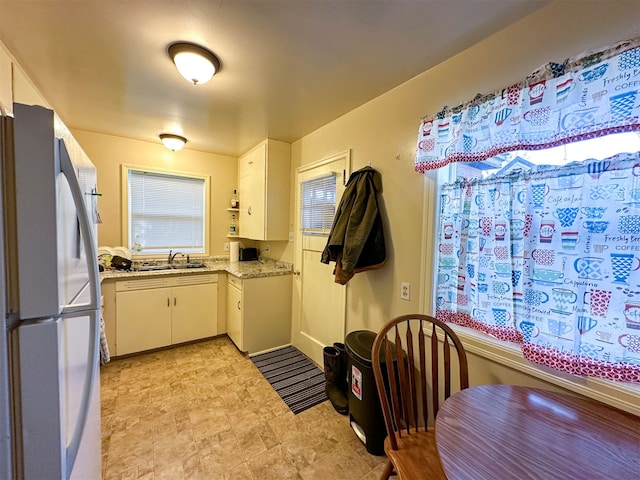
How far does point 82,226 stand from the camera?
2.44ft

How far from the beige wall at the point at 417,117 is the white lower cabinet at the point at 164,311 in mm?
1842

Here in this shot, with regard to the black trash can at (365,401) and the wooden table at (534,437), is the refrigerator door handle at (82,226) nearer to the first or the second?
the wooden table at (534,437)

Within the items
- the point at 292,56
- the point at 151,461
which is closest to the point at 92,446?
the point at 151,461

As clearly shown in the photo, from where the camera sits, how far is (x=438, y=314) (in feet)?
5.23

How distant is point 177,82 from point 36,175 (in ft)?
5.41

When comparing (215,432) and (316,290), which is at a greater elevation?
(316,290)

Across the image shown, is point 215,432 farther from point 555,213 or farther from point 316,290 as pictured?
point 555,213

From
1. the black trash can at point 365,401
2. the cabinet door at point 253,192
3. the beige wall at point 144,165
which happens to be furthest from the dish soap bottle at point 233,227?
the black trash can at point 365,401

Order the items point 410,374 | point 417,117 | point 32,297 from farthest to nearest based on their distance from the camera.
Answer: point 417,117 → point 410,374 → point 32,297

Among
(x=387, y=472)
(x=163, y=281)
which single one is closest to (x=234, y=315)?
(x=163, y=281)

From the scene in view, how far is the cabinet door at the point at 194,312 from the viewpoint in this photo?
2.98 metres

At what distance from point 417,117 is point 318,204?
1.23 metres

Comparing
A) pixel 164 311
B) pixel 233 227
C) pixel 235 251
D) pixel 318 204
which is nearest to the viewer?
pixel 318 204

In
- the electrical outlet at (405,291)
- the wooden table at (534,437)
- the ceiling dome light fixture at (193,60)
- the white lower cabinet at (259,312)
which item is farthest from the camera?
the white lower cabinet at (259,312)
